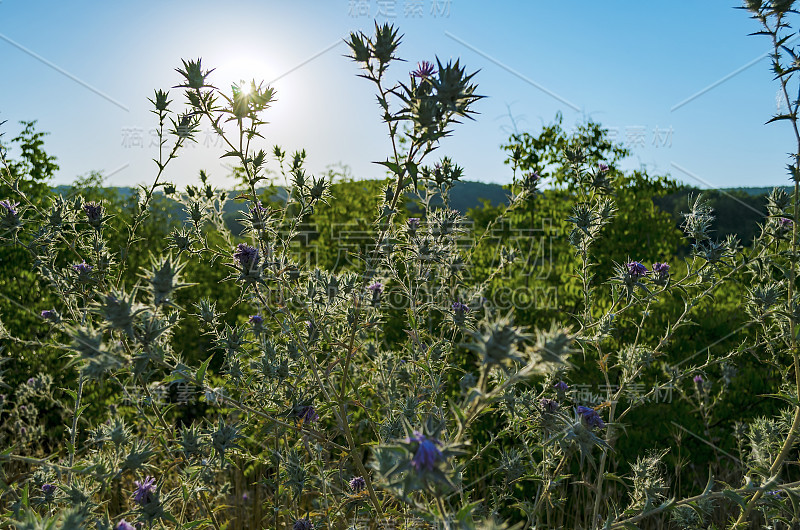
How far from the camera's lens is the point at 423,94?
6.08 feet

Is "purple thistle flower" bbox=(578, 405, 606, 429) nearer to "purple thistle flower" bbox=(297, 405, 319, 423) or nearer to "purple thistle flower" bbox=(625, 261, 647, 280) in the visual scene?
"purple thistle flower" bbox=(625, 261, 647, 280)

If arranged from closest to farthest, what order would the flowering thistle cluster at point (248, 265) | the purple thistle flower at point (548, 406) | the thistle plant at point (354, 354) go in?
the thistle plant at point (354, 354) → the flowering thistle cluster at point (248, 265) → the purple thistle flower at point (548, 406)

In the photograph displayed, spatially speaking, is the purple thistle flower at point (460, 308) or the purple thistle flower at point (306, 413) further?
the purple thistle flower at point (460, 308)

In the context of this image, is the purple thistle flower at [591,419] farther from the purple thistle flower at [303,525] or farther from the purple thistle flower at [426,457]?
the purple thistle flower at [303,525]

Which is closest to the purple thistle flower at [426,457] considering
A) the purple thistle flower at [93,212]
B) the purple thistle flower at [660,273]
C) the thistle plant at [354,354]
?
the thistle plant at [354,354]

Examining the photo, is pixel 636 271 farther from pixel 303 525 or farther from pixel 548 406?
pixel 303 525

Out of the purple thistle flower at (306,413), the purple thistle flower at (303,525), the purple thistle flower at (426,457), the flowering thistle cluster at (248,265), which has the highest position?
the flowering thistle cluster at (248,265)

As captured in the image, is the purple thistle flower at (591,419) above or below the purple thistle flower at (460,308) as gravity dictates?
below

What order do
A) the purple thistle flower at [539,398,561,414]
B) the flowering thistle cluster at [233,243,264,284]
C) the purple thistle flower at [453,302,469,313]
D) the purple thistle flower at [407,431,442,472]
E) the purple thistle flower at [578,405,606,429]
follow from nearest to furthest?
the purple thistle flower at [407,431,442,472]
the purple thistle flower at [578,405,606,429]
the flowering thistle cluster at [233,243,264,284]
the purple thistle flower at [539,398,561,414]
the purple thistle flower at [453,302,469,313]

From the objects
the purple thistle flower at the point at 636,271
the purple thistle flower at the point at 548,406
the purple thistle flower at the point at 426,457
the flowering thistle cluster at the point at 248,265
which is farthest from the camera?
the purple thistle flower at the point at 636,271

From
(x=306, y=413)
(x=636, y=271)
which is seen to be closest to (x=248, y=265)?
(x=306, y=413)

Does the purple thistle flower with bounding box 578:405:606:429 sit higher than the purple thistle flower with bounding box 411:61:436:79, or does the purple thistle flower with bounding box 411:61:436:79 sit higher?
the purple thistle flower with bounding box 411:61:436:79

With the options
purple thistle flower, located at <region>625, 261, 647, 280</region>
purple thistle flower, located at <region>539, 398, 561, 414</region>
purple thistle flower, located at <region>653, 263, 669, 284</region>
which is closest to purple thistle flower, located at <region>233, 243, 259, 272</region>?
purple thistle flower, located at <region>539, 398, 561, 414</region>

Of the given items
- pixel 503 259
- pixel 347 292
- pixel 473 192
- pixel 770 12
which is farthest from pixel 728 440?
pixel 473 192
